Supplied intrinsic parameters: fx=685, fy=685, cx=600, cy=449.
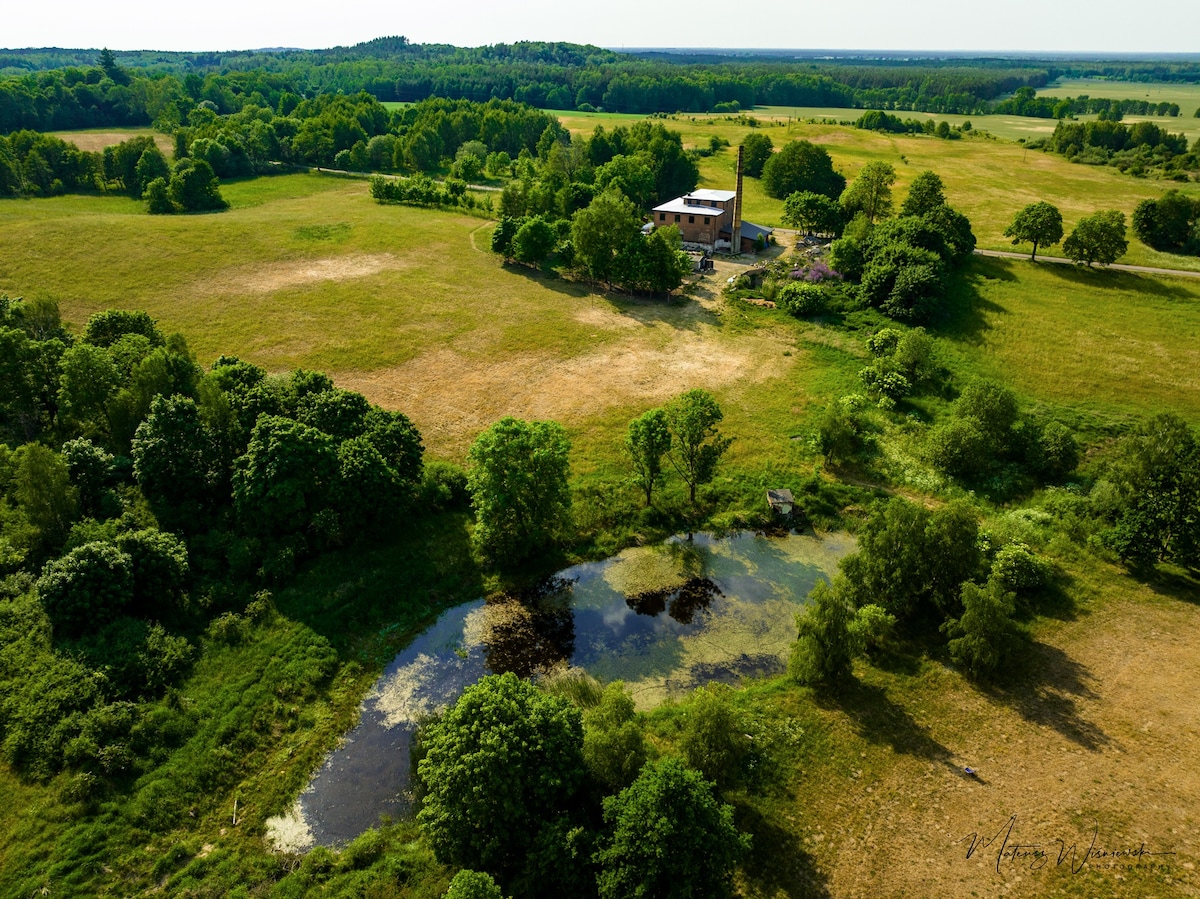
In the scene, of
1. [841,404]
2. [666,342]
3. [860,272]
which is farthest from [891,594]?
[860,272]

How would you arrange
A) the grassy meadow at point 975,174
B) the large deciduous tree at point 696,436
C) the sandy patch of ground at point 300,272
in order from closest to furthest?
the large deciduous tree at point 696,436
the sandy patch of ground at point 300,272
the grassy meadow at point 975,174

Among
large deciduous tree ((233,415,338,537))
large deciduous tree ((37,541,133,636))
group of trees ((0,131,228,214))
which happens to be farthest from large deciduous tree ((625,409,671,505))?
group of trees ((0,131,228,214))

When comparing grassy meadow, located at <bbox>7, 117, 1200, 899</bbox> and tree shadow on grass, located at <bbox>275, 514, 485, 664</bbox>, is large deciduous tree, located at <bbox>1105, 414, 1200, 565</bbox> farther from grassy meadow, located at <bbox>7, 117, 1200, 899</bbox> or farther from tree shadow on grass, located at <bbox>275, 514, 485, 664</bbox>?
tree shadow on grass, located at <bbox>275, 514, 485, 664</bbox>

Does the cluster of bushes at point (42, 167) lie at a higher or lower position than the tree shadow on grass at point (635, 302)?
higher

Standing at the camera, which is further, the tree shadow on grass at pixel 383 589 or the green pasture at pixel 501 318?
the green pasture at pixel 501 318

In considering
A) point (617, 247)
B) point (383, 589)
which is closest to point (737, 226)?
point (617, 247)

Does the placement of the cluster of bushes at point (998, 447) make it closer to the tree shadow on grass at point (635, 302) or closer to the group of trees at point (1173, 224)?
the tree shadow on grass at point (635, 302)

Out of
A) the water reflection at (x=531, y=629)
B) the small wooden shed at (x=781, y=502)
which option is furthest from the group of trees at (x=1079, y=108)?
the water reflection at (x=531, y=629)
